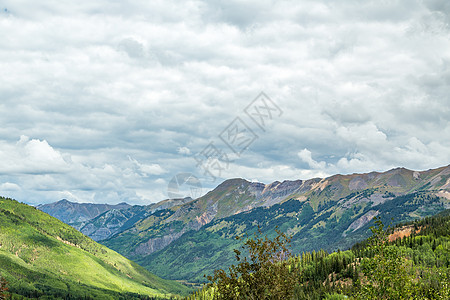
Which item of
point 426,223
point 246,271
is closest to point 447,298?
point 246,271

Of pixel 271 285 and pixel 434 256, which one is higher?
pixel 271 285

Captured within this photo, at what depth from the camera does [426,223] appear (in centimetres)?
19900

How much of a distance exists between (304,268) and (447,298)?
12487cm

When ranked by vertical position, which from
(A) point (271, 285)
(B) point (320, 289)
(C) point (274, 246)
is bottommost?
(B) point (320, 289)

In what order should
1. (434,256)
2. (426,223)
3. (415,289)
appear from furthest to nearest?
(426,223) < (434,256) < (415,289)

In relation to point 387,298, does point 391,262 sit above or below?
above

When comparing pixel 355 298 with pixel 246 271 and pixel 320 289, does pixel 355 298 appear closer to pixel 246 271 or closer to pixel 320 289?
pixel 246 271

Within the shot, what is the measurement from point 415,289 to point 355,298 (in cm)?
650

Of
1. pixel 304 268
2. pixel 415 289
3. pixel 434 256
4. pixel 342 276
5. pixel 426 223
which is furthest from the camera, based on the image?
pixel 426 223

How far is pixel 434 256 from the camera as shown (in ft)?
381

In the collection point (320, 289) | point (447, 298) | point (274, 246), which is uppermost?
point (274, 246)

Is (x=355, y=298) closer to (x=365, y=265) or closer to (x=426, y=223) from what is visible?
(x=365, y=265)

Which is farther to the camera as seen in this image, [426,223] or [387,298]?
[426,223]

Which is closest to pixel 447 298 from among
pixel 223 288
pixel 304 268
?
pixel 223 288
